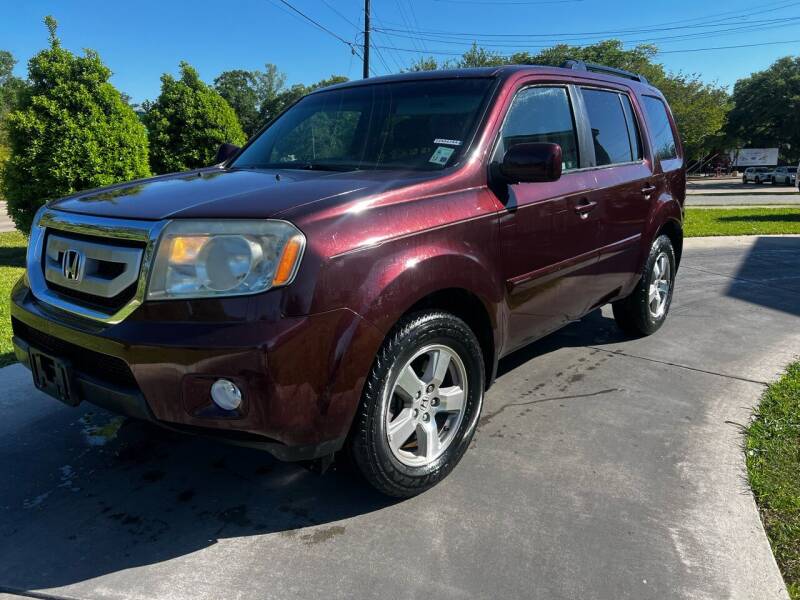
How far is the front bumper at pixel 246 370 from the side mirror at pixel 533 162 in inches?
43.0

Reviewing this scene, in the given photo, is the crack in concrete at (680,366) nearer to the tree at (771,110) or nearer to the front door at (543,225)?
the front door at (543,225)

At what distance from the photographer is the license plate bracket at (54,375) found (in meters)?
2.33

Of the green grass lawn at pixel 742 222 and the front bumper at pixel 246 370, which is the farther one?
the green grass lawn at pixel 742 222

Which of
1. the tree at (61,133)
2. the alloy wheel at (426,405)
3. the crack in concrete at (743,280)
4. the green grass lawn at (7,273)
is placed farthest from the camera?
the tree at (61,133)

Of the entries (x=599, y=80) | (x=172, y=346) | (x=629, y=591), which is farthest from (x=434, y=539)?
(x=599, y=80)

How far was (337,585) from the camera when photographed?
6.95ft

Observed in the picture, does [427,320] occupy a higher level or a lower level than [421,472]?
higher

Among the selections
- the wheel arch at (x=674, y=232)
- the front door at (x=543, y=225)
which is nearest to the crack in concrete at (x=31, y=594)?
the front door at (x=543, y=225)

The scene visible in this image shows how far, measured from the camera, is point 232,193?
2381mm

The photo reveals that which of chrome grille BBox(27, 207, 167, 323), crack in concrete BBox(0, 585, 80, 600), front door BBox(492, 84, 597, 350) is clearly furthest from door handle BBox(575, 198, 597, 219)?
crack in concrete BBox(0, 585, 80, 600)

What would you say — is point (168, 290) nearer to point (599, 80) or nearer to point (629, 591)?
point (629, 591)

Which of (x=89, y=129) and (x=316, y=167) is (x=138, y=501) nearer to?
(x=316, y=167)

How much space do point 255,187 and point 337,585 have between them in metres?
1.58

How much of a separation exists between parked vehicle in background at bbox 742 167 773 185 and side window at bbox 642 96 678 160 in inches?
1740
